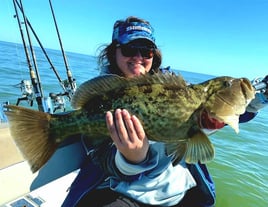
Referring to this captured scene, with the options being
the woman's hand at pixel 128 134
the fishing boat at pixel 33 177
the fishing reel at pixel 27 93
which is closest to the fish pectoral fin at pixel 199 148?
the woman's hand at pixel 128 134

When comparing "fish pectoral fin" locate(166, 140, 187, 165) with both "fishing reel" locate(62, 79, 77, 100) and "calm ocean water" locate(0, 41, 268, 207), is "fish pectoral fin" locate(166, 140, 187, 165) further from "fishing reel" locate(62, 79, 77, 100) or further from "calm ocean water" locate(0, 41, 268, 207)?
"fishing reel" locate(62, 79, 77, 100)

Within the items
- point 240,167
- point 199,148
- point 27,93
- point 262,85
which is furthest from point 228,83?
point 240,167

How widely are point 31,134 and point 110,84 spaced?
0.56 meters

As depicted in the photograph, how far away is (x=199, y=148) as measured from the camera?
191 centimetres

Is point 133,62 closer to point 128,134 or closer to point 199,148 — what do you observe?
point 128,134

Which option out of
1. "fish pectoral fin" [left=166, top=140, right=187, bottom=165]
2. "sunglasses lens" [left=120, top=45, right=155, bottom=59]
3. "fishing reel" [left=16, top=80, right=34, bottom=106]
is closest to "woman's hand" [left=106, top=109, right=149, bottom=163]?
"fish pectoral fin" [left=166, top=140, right=187, bottom=165]

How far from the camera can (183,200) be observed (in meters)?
2.53

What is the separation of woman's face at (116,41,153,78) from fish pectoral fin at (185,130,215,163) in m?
0.94

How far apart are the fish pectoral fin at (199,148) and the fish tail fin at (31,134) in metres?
Answer: 0.85

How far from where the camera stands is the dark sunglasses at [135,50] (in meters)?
2.63

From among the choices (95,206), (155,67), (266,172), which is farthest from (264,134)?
(95,206)

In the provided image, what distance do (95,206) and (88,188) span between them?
144 millimetres

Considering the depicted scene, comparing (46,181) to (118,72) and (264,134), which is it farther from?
(264,134)

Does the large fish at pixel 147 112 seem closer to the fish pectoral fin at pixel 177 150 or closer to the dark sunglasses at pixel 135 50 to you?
the fish pectoral fin at pixel 177 150
